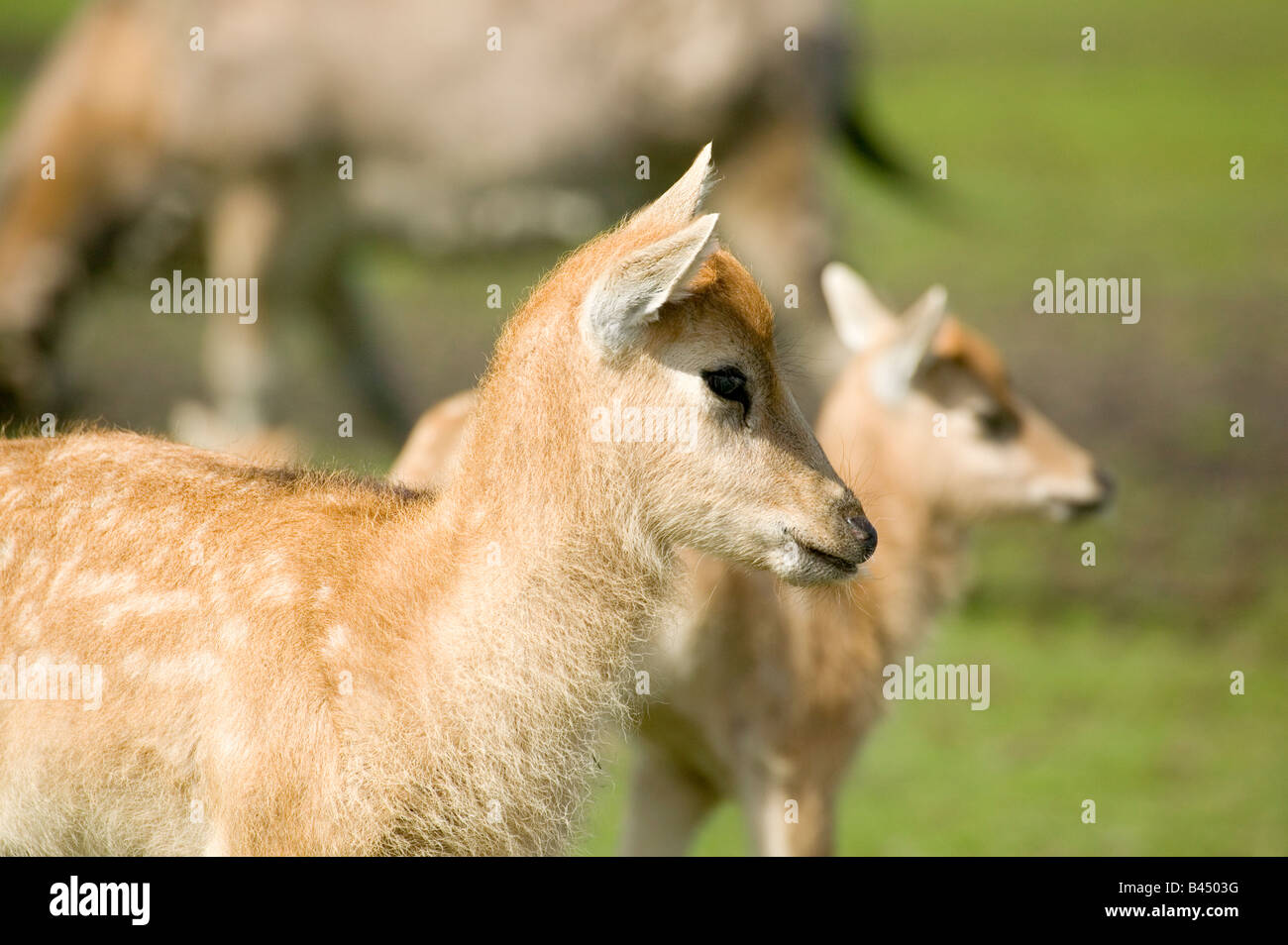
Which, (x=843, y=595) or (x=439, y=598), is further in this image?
(x=843, y=595)

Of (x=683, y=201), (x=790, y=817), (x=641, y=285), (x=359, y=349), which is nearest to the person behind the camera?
(x=641, y=285)

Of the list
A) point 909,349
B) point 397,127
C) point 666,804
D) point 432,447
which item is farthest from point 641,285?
point 397,127

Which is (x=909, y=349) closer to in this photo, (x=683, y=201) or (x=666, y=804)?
(x=666, y=804)

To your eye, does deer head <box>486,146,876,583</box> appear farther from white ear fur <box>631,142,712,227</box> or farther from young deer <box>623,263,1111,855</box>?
young deer <box>623,263,1111,855</box>

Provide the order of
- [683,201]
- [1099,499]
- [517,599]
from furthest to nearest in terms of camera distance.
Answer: [1099,499] < [683,201] < [517,599]

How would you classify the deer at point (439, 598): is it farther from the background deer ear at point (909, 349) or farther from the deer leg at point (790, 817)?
the background deer ear at point (909, 349)

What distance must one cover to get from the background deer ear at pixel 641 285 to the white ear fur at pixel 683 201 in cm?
21

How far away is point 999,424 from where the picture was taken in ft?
27.0

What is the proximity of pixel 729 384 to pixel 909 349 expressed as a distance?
9.03 feet

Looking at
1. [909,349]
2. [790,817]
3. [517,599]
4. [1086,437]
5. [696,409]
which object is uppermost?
[1086,437]

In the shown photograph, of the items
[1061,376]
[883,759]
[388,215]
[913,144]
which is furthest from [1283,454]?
[913,144]

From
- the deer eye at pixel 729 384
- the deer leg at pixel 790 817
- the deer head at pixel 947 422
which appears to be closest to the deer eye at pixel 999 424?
the deer head at pixel 947 422

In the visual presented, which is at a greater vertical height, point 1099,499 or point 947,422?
point 947,422

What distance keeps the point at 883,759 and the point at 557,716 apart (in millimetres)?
6676
